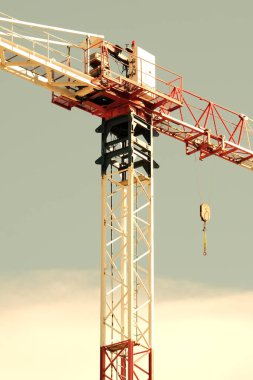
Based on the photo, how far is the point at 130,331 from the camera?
245 feet

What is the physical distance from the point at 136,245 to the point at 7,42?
1281cm

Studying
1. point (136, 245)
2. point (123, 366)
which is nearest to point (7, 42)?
point (136, 245)

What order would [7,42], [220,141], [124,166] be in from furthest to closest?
[220,141] → [124,166] → [7,42]

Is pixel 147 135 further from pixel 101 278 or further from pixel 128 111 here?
pixel 101 278

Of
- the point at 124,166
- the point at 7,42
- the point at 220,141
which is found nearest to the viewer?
the point at 7,42

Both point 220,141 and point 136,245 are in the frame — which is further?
point 220,141

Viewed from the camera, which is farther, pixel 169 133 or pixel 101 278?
pixel 169 133

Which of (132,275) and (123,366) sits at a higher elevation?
(132,275)

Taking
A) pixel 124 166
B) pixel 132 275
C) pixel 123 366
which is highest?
pixel 124 166

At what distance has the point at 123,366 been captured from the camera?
248 ft

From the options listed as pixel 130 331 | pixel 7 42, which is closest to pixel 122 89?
pixel 7 42

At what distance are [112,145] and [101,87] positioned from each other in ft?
11.6

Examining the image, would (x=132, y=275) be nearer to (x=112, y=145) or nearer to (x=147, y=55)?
(x=112, y=145)

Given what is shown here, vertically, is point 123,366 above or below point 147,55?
below
